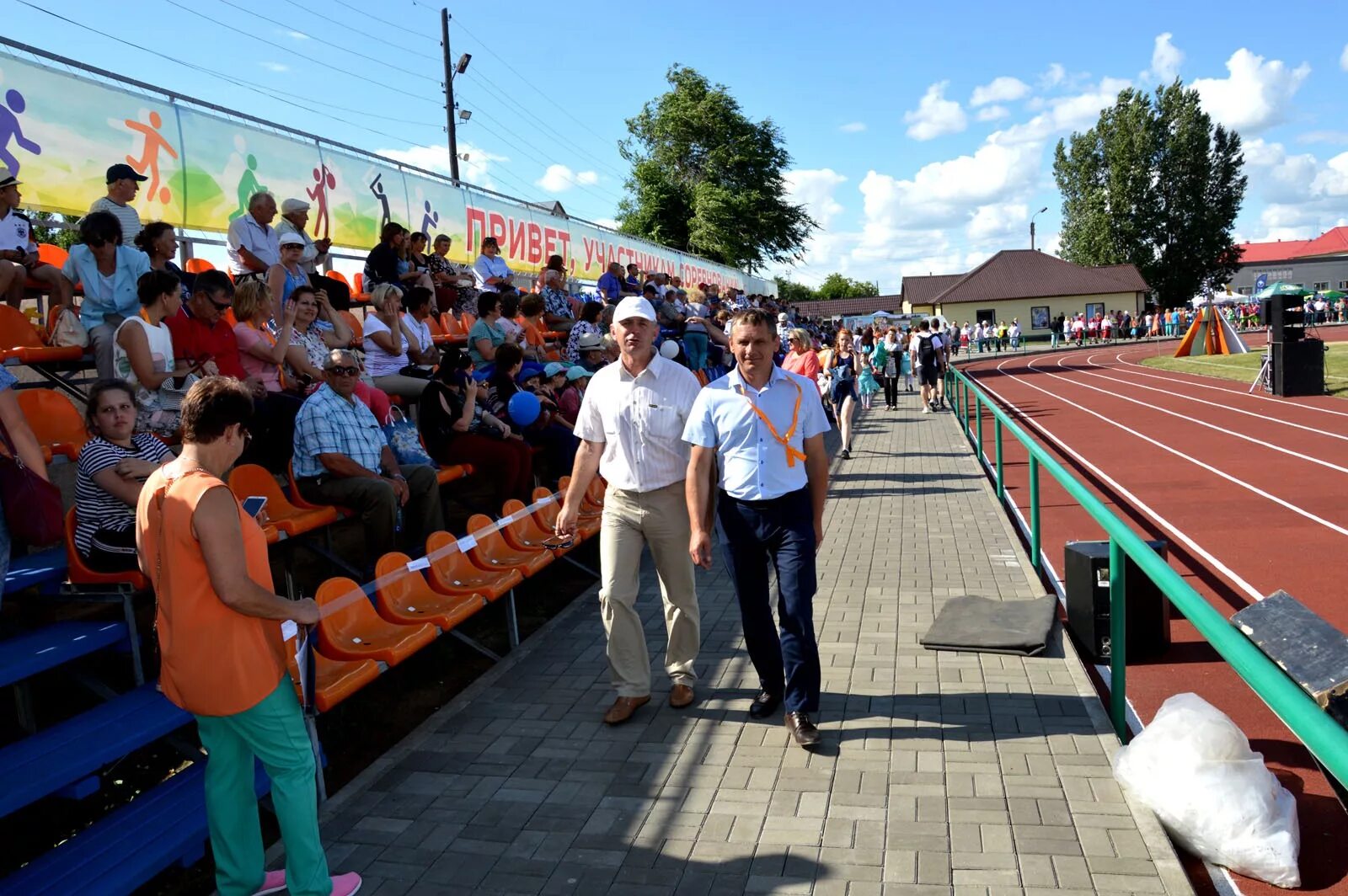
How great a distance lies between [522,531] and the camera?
7340 millimetres

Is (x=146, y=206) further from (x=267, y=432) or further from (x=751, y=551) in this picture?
(x=751, y=551)

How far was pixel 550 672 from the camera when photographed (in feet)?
18.7

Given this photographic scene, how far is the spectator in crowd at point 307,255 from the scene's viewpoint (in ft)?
27.0

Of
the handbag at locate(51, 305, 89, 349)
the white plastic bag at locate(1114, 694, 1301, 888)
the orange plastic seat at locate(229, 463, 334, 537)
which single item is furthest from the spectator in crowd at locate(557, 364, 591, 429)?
the white plastic bag at locate(1114, 694, 1301, 888)

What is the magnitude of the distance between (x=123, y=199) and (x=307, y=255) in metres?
1.79

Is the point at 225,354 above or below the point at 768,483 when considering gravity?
above

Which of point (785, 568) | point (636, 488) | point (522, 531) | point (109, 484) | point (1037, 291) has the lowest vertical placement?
point (522, 531)

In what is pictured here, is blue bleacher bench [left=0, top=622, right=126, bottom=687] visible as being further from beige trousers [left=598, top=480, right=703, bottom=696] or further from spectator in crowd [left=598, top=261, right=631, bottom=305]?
spectator in crowd [left=598, top=261, right=631, bottom=305]

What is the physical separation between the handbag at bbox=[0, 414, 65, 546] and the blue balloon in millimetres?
4798

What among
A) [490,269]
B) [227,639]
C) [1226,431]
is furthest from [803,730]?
[1226,431]

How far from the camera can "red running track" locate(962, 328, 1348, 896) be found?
470 centimetres

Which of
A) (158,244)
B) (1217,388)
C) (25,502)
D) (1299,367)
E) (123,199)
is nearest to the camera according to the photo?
(25,502)

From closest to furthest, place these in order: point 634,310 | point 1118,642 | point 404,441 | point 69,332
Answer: point 1118,642 → point 634,310 → point 69,332 → point 404,441

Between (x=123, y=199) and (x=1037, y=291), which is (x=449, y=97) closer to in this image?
(x=123, y=199)
